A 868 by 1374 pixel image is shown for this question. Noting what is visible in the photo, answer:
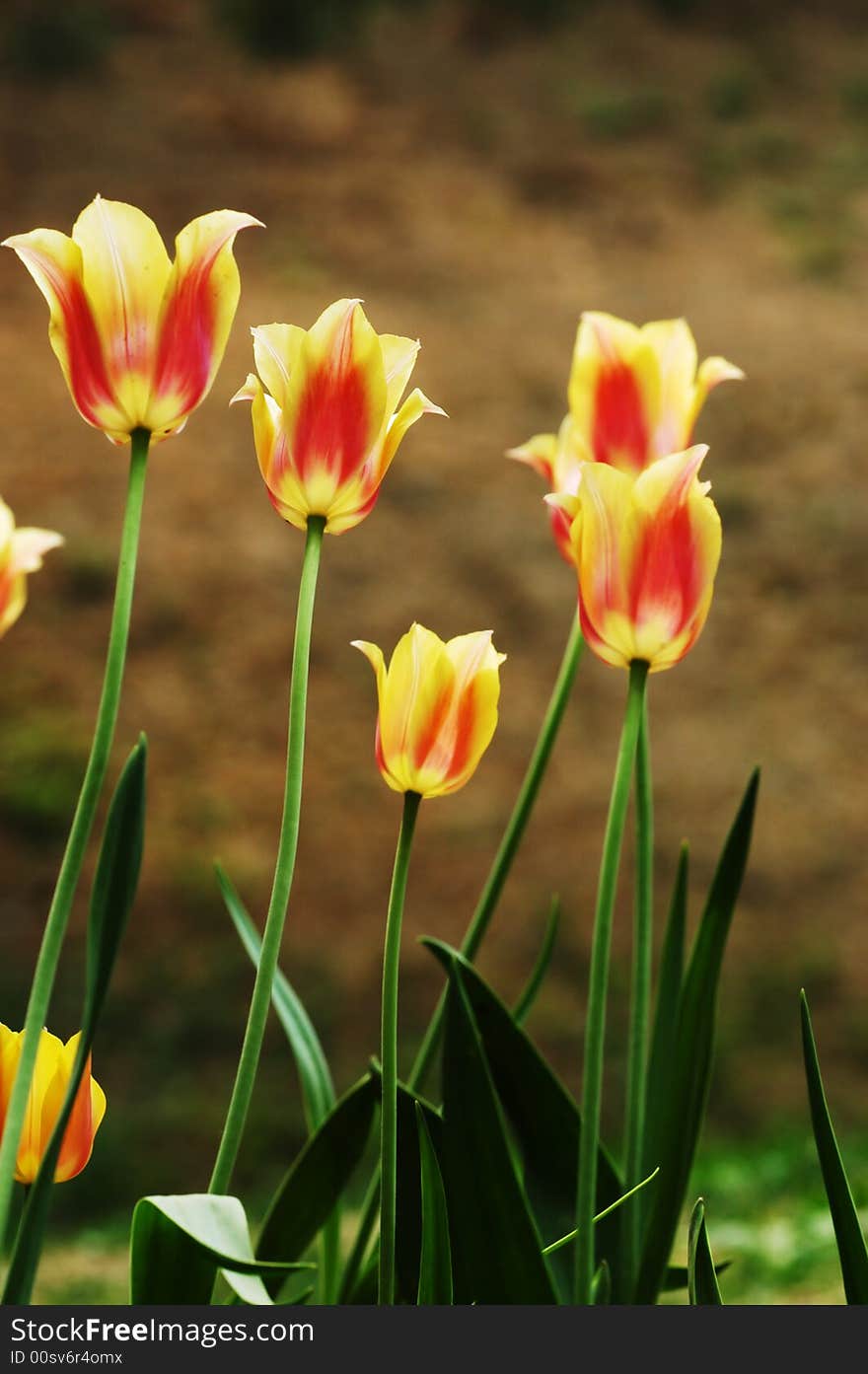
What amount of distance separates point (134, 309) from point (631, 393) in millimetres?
173

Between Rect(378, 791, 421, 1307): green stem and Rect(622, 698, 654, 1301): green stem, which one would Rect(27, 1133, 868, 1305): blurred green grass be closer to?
Rect(622, 698, 654, 1301): green stem

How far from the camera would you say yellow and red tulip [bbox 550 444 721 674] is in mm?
296

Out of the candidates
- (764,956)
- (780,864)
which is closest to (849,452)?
(780,864)

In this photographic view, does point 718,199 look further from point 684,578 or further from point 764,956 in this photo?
point 684,578

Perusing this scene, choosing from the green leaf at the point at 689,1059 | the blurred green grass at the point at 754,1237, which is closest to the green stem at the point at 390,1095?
the green leaf at the point at 689,1059

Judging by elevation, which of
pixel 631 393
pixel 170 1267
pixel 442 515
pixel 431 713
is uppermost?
pixel 442 515

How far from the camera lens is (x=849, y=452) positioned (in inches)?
112

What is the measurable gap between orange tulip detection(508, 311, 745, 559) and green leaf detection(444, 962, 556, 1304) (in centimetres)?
17

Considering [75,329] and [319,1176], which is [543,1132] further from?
[75,329]

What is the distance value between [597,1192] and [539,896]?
1836mm

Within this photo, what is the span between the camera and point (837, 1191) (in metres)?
0.28

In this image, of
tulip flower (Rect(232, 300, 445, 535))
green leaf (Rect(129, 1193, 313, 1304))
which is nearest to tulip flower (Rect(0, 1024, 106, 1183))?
green leaf (Rect(129, 1193, 313, 1304))

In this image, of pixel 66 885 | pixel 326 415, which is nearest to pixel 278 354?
pixel 326 415

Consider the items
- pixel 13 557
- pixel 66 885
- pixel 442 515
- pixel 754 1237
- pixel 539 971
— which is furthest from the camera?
pixel 442 515
